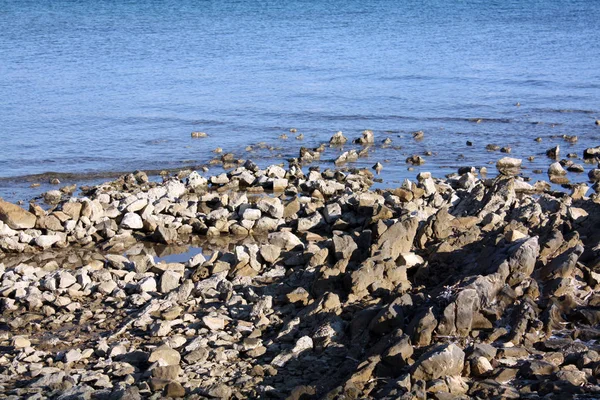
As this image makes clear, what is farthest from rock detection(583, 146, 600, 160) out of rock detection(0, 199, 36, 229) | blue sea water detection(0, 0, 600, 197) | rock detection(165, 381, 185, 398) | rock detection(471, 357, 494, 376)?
rock detection(165, 381, 185, 398)

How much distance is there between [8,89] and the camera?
29.4 m

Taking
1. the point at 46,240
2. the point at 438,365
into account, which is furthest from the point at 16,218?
the point at 438,365

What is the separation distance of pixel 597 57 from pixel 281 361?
32213 mm

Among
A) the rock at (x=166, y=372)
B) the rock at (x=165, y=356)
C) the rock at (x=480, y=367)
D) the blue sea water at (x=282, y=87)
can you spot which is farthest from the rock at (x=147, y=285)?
the blue sea water at (x=282, y=87)

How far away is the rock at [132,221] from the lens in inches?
582

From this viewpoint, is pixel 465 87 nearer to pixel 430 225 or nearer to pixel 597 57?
pixel 597 57

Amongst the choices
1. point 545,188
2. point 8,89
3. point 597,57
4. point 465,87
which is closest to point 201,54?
point 8,89

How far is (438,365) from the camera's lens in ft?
25.5

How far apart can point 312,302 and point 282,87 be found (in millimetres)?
20621

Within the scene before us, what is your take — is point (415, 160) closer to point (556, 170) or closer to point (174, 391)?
point (556, 170)

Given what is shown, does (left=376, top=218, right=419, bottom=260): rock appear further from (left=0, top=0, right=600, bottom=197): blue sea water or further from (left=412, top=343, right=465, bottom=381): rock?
(left=0, top=0, right=600, bottom=197): blue sea water

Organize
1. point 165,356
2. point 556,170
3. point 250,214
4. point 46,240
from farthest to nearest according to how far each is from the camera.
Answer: point 556,170 → point 250,214 → point 46,240 → point 165,356

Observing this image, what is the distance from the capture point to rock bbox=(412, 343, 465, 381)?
7.78 metres

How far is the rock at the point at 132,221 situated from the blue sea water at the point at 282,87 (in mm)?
4856
